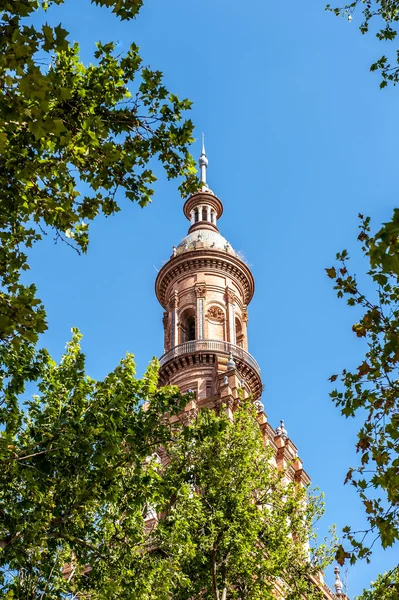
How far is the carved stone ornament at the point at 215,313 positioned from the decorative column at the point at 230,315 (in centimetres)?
40

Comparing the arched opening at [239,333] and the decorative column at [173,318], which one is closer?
the decorative column at [173,318]

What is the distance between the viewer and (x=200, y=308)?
4403 cm

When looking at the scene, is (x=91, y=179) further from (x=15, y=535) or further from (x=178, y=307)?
(x=178, y=307)

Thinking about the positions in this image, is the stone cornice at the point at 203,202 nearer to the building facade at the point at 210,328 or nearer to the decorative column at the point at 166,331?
the building facade at the point at 210,328

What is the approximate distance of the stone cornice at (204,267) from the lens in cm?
4622

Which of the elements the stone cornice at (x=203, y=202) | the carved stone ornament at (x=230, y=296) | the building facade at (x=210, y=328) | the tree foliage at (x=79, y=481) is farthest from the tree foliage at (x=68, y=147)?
the stone cornice at (x=203, y=202)

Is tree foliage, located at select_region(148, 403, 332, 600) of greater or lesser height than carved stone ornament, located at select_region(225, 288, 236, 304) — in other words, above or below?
below

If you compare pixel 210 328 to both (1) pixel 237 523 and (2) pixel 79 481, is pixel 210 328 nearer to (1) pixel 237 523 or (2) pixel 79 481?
(1) pixel 237 523

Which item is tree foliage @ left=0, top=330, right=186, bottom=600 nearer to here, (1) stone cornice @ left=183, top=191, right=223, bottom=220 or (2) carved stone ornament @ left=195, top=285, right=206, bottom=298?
(2) carved stone ornament @ left=195, top=285, right=206, bottom=298

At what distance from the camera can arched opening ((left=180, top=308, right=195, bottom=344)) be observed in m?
45.1

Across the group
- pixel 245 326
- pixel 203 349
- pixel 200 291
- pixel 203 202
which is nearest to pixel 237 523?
pixel 203 349

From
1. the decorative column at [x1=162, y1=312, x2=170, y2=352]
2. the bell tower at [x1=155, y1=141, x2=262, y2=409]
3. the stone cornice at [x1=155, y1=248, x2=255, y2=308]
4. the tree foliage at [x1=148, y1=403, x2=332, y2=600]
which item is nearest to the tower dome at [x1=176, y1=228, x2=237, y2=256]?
the bell tower at [x1=155, y1=141, x2=262, y2=409]

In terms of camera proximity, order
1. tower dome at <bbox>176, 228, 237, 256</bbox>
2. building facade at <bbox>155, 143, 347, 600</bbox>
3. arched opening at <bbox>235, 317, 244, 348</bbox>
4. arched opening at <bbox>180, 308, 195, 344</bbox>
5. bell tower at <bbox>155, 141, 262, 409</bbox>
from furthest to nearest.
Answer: tower dome at <bbox>176, 228, 237, 256</bbox>, arched opening at <bbox>235, 317, 244, 348</bbox>, arched opening at <bbox>180, 308, 195, 344</bbox>, bell tower at <bbox>155, 141, 262, 409</bbox>, building facade at <bbox>155, 143, 347, 600</bbox>

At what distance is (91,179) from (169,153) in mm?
1481
